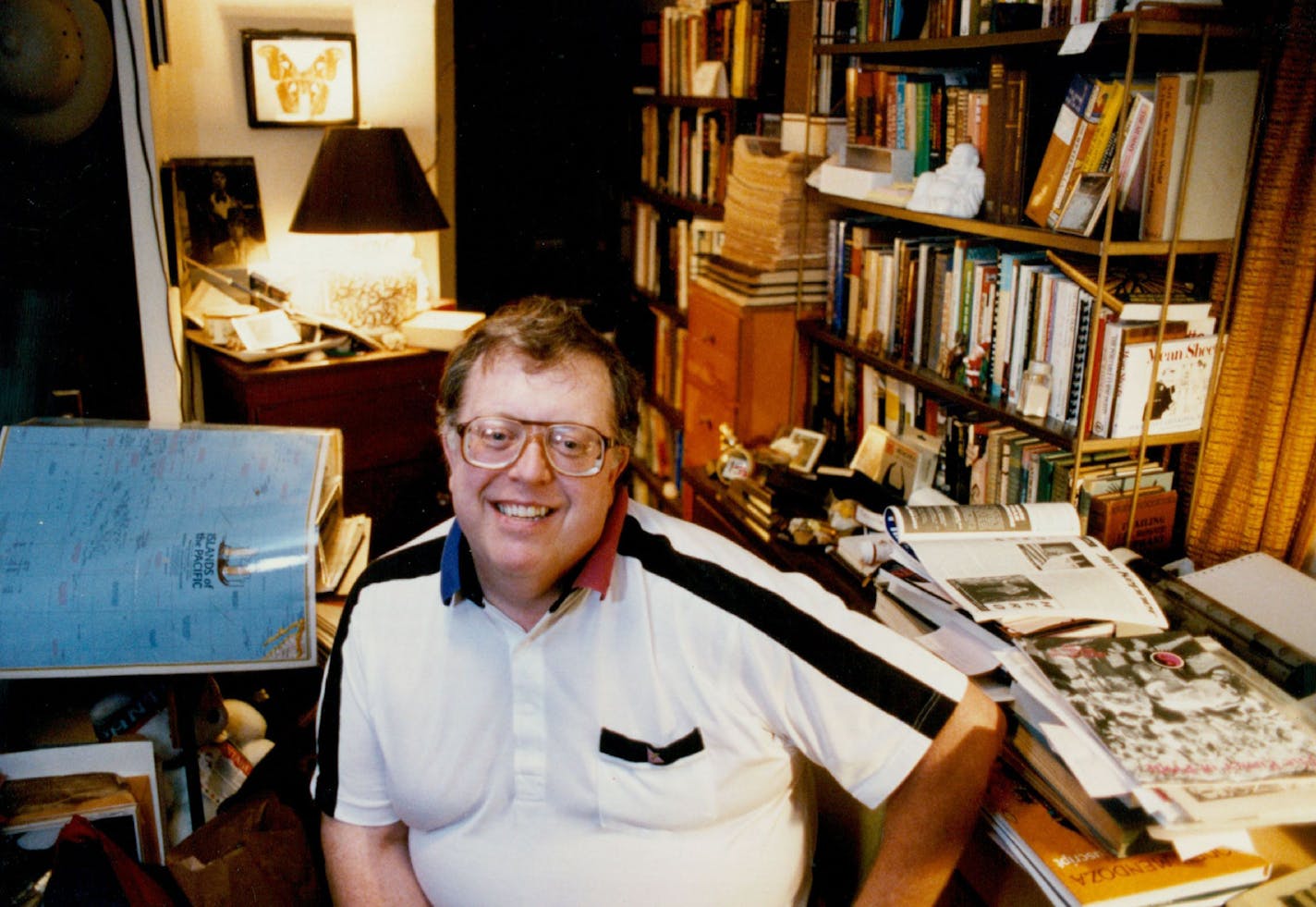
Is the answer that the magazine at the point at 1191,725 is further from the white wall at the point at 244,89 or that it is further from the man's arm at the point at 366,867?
the white wall at the point at 244,89

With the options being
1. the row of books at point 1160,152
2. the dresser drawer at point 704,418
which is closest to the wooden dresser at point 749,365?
the dresser drawer at point 704,418

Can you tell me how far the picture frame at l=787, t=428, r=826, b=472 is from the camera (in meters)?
2.47

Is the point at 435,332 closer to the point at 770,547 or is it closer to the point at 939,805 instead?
the point at 770,547

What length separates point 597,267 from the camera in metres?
3.91

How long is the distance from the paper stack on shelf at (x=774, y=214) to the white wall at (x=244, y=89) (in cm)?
136

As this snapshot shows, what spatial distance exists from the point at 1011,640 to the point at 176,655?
A: 1197 mm

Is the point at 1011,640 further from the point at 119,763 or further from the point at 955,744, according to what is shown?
the point at 119,763

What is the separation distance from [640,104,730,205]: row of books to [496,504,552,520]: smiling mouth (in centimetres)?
206

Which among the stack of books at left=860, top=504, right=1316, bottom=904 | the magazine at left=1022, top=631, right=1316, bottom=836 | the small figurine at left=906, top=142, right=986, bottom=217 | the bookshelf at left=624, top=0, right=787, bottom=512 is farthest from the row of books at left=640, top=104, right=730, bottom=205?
the magazine at left=1022, top=631, right=1316, bottom=836

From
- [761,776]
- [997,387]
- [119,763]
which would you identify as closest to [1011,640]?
[761,776]

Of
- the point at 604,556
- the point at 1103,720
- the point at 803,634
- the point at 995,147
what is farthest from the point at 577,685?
the point at 995,147

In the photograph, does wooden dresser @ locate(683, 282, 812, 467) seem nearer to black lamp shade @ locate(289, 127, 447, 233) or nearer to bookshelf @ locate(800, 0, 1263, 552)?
bookshelf @ locate(800, 0, 1263, 552)

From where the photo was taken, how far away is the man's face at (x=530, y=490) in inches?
48.4

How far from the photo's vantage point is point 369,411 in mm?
3174
